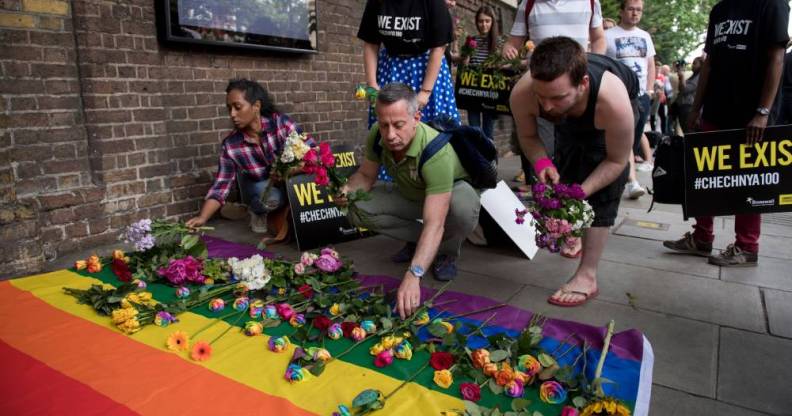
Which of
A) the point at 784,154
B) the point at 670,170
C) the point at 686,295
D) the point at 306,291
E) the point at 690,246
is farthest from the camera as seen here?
the point at 690,246

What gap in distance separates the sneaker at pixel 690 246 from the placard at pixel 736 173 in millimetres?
340

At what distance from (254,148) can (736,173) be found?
2994 mm

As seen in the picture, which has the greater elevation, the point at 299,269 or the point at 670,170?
the point at 670,170

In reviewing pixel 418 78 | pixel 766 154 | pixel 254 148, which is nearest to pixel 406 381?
pixel 418 78

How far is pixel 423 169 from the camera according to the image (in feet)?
8.14

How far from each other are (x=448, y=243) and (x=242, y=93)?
1677 mm

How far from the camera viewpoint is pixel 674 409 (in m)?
1.75

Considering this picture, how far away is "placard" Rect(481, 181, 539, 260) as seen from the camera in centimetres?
334

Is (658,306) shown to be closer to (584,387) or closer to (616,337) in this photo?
(616,337)

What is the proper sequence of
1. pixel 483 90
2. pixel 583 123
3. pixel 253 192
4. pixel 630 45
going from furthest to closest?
pixel 483 90
pixel 630 45
pixel 253 192
pixel 583 123

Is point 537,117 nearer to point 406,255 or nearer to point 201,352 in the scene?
point 406,255

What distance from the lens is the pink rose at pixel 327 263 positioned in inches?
108

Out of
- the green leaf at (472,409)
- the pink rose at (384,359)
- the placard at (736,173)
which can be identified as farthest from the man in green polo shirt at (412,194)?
the placard at (736,173)

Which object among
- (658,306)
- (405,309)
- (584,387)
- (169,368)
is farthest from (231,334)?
(658,306)
